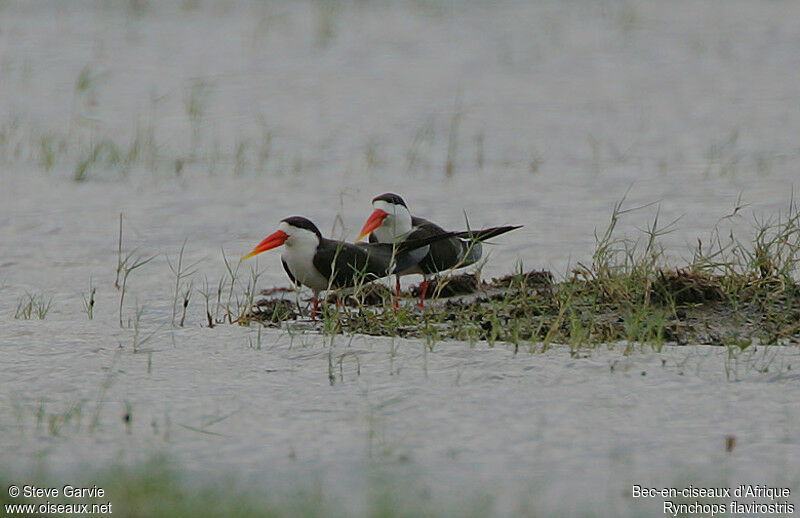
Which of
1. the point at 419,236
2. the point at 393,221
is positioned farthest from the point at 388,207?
the point at 419,236

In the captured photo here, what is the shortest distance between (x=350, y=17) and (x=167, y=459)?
1300 centimetres

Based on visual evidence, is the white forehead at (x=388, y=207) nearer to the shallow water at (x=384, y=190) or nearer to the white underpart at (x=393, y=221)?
the white underpart at (x=393, y=221)

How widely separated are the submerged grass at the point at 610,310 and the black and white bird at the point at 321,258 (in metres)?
0.15

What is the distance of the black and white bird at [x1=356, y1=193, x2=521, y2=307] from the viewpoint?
21.3 feet

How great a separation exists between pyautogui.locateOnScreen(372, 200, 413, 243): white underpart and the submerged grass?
0.32m

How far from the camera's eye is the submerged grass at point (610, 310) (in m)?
5.52

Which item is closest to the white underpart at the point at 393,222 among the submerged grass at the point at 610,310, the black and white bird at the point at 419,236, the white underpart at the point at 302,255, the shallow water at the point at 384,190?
the black and white bird at the point at 419,236

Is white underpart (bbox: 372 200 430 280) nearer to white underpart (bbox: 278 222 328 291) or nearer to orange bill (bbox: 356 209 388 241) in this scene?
orange bill (bbox: 356 209 388 241)

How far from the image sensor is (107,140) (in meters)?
10.8

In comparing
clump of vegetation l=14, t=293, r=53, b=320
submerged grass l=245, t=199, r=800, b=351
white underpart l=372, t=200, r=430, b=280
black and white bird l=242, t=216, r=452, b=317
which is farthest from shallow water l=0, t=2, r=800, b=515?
white underpart l=372, t=200, r=430, b=280

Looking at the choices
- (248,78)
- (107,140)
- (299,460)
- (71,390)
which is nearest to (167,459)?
(299,460)

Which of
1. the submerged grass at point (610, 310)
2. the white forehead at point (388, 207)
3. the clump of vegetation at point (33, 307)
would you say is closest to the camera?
the submerged grass at point (610, 310)

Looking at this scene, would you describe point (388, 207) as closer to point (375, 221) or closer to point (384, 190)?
point (375, 221)

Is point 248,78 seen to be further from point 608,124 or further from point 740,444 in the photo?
point 740,444
